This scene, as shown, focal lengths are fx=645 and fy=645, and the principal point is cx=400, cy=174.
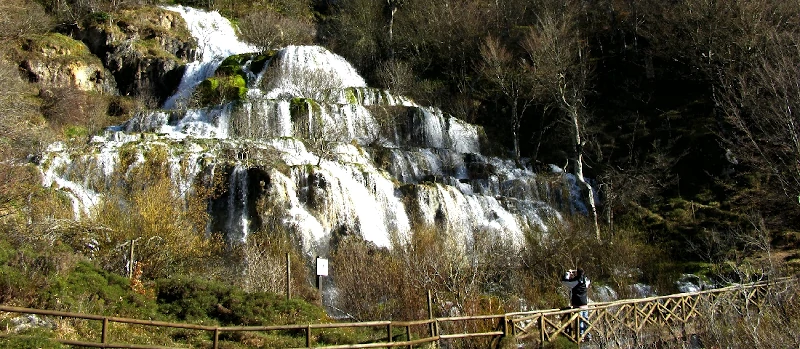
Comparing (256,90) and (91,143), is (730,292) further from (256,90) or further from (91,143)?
(256,90)

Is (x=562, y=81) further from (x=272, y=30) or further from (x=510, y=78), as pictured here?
(x=272, y=30)

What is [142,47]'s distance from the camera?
133 ft

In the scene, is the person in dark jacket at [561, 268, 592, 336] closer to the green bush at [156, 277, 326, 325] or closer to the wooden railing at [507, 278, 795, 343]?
the wooden railing at [507, 278, 795, 343]

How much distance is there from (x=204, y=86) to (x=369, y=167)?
43.0ft

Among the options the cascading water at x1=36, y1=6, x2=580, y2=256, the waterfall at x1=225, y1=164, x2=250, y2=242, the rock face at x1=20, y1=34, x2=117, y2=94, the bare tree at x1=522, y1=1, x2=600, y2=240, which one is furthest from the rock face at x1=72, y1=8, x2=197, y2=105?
the bare tree at x1=522, y1=1, x2=600, y2=240

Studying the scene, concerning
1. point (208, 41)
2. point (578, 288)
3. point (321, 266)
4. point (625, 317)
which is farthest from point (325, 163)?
point (208, 41)

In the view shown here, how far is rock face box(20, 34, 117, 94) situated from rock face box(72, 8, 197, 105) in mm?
971

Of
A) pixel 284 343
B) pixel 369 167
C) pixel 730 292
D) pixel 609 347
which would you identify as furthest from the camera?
pixel 369 167

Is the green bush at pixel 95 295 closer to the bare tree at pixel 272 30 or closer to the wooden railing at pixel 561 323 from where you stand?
the wooden railing at pixel 561 323

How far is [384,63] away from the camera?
4334 cm

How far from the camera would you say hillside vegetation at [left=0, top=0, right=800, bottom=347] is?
1644cm

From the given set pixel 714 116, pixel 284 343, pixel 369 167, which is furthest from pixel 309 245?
pixel 714 116

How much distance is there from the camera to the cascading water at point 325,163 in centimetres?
2270

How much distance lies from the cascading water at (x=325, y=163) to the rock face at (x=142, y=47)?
6.67ft
